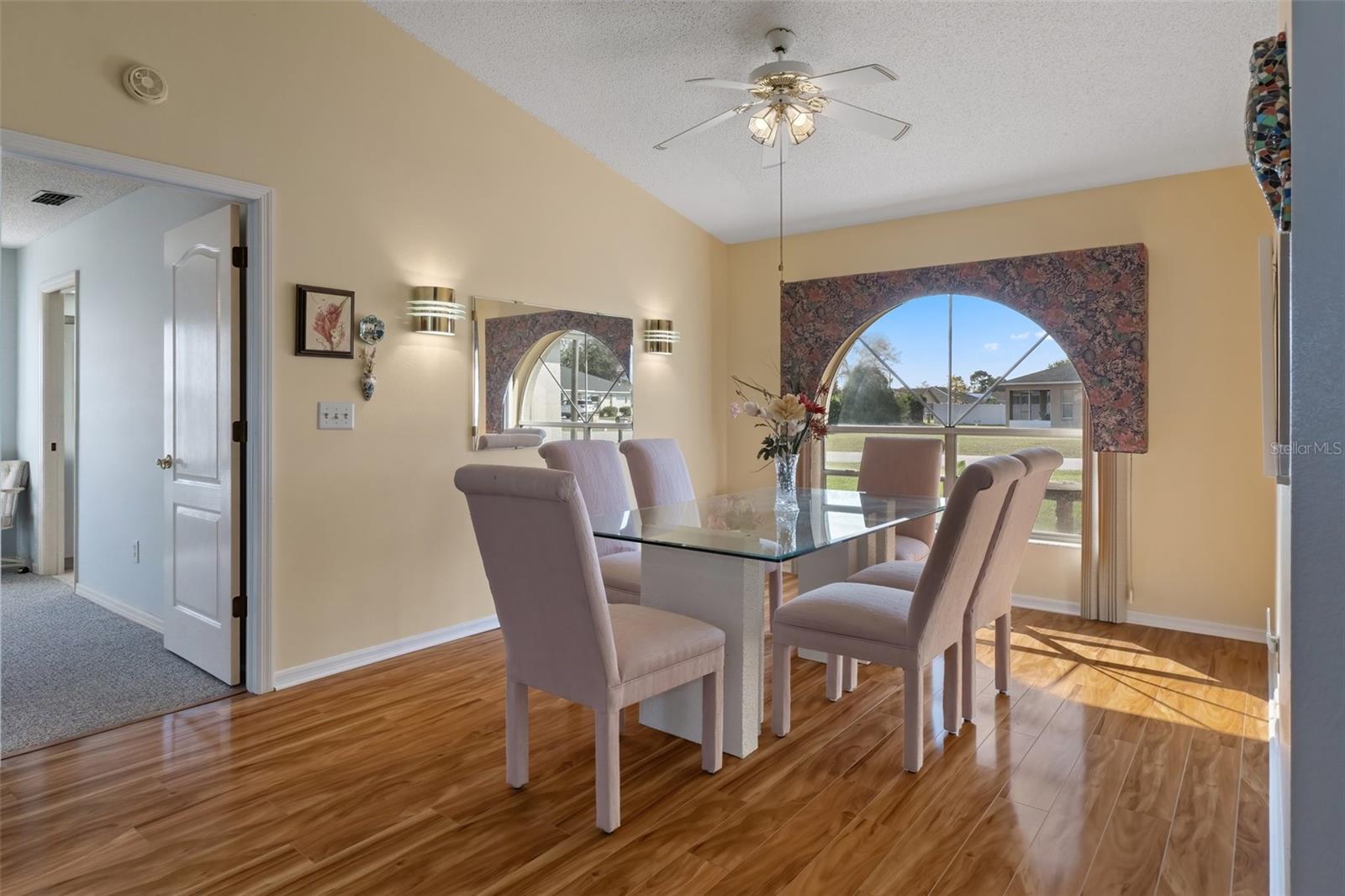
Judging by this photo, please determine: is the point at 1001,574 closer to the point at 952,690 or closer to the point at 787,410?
the point at 952,690

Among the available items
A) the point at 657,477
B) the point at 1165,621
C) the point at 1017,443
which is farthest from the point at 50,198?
the point at 1165,621

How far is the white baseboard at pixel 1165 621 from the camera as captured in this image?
406cm

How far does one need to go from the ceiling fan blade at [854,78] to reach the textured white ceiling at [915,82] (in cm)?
50

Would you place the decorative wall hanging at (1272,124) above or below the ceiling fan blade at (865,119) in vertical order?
below

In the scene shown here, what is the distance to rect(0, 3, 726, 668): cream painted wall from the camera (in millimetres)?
2842

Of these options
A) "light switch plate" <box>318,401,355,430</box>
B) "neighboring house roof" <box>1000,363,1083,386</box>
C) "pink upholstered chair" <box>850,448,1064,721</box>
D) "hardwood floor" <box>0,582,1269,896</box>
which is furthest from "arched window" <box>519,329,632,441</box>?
"neighboring house roof" <box>1000,363,1083,386</box>

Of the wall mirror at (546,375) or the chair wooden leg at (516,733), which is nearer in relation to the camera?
the chair wooden leg at (516,733)

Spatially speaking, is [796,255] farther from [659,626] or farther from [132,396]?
[132,396]

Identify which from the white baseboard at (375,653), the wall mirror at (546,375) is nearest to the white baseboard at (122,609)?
the white baseboard at (375,653)

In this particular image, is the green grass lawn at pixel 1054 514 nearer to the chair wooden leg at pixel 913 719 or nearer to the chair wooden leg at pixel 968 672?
the chair wooden leg at pixel 968 672

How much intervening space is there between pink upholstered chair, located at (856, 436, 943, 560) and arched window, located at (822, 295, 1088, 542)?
0.93 metres

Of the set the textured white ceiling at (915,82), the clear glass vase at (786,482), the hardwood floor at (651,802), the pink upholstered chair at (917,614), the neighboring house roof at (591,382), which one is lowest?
the hardwood floor at (651,802)

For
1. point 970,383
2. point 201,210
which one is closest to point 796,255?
point 970,383

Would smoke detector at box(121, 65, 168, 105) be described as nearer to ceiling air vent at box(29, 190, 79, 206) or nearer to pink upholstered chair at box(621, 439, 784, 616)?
ceiling air vent at box(29, 190, 79, 206)
